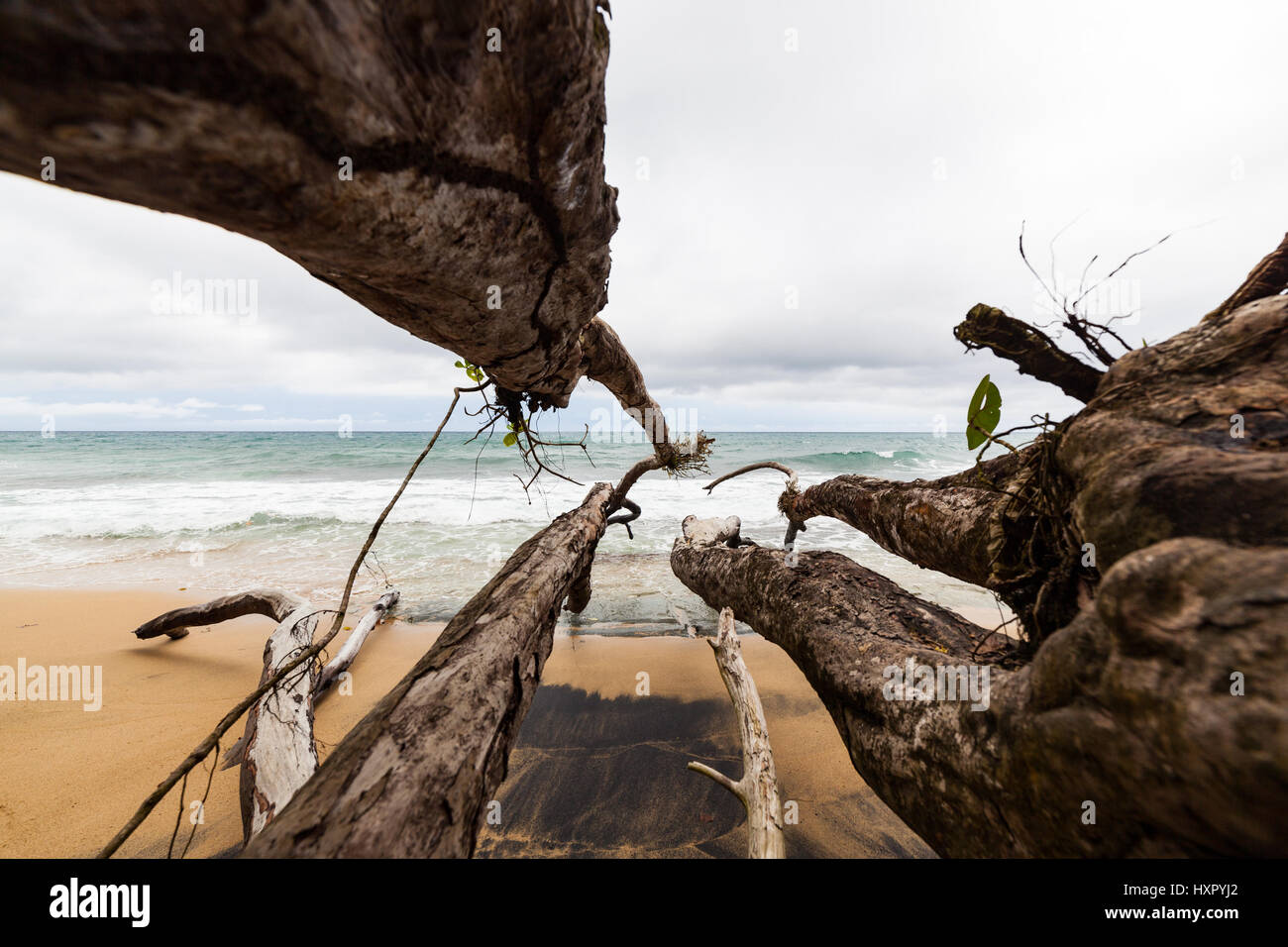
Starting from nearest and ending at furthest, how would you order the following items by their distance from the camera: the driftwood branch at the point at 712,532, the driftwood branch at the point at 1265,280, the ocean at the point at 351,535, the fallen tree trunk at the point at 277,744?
the driftwood branch at the point at 1265,280 < the fallen tree trunk at the point at 277,744 < the driftwood branch at the point at 712,532 < the ocean at the point at 351,535

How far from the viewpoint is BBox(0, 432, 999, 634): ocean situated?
7422 mm

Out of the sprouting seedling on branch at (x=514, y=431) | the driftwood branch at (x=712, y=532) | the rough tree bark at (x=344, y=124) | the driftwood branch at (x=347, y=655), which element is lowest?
the driftwood branch at (x=347, y=655)

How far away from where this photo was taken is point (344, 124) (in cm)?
71

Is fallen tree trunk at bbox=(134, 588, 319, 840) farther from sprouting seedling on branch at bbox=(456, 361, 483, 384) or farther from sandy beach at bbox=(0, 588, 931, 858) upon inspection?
sprouting seedling on branch at bbox=(456, 361, 483, 384)

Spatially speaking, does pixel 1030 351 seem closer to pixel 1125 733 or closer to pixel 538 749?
pixel 1125 733

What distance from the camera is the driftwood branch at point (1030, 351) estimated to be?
199cm

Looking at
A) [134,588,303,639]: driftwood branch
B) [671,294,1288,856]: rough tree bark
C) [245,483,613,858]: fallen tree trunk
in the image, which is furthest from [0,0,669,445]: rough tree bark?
[134,588,303,639]: driftwood branch

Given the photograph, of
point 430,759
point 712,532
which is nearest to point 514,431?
point 430,759

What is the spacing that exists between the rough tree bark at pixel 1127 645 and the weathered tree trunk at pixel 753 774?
55 cm

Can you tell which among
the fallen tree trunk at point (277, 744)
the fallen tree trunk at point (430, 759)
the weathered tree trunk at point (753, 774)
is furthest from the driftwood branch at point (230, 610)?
the weathered tree trunk at point (753, 774)

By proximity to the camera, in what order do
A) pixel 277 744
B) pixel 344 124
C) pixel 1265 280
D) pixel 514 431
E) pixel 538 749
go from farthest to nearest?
pixel 538 749, pixel 514 431, pixel 277 744, pixel 1265 280, pixel 344 124

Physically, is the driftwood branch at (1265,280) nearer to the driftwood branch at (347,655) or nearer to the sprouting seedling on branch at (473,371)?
the sprouting seedling on branch at (473,371)

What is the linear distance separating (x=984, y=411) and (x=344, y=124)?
230 centimetres
